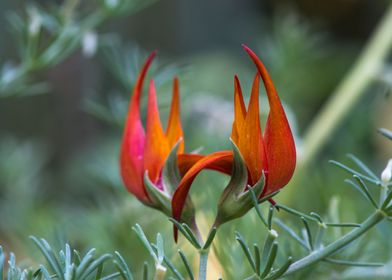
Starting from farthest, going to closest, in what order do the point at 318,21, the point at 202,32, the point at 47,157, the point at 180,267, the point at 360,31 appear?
the point at 202,32
the point at 360,31
the point at 318,21
the point at 47,157
the point at 180,267

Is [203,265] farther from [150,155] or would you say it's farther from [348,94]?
[348,94]

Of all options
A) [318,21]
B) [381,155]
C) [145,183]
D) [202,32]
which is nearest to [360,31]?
[318,21]

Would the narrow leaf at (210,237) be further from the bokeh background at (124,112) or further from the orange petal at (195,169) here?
the bokeh background at (124,112)

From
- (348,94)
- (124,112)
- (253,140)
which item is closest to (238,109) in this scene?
(253,140)

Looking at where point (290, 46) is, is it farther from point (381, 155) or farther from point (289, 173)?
point (289, 173)

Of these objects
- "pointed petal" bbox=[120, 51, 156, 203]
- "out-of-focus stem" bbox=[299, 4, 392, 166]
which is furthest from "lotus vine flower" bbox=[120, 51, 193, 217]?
"out-of-focus stem" bbox=[299, 4, 392, 166]
